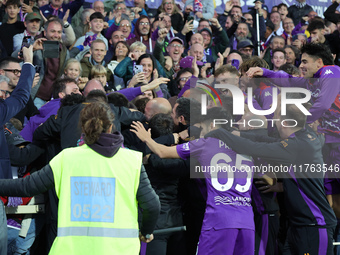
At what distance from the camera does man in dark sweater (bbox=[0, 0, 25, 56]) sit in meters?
10.3

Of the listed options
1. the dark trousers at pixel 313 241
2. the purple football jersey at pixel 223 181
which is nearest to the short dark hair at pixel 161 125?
the purple football jersey at pixel 223 181

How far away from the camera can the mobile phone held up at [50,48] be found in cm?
844

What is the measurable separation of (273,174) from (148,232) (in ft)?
6.93

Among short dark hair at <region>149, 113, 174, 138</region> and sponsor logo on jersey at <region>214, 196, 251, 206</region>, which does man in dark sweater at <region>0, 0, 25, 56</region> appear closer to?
short dark hair at <region>149, 113, 174, 138</region>

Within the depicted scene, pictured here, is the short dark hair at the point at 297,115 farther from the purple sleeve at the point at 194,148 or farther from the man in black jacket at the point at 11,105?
the man in black jacket at the point at 11,105

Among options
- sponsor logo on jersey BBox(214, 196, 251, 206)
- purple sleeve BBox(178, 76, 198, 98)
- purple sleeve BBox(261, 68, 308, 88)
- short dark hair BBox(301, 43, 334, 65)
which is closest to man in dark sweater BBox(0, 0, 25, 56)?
purple sleeve BBox(178, 76, 198, 98)

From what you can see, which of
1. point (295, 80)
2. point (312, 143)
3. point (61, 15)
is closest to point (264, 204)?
point (312, 143)

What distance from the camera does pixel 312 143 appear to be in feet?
18.2

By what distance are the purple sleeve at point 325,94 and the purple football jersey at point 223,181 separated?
1.44 meters

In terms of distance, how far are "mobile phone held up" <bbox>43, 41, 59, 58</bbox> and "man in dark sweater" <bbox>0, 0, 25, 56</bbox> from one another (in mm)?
2172

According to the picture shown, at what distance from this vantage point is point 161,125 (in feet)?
20.4

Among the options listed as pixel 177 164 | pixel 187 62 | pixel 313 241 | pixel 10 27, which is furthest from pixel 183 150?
pixel 10 27

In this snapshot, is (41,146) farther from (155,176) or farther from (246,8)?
(246,8)

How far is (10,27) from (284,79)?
5.81 meters
